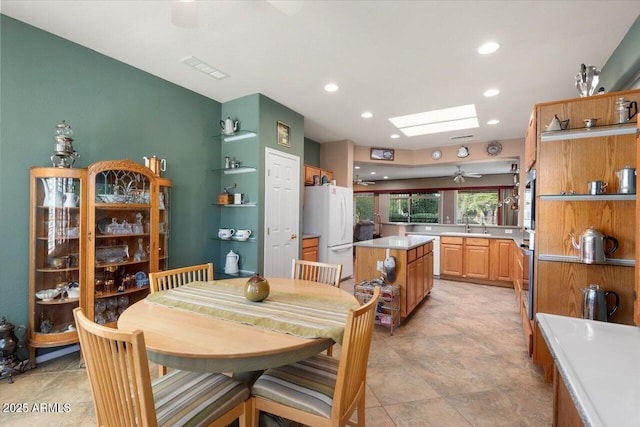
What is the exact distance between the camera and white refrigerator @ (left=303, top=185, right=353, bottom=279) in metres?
5.18

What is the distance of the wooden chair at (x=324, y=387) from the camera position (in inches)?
48.6

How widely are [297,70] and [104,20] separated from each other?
167 cm

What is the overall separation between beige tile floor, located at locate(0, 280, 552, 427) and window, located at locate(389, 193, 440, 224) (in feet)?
22.7

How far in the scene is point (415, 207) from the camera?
33.9 ft

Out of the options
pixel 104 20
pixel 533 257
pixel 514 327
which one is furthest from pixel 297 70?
pixel 514 327

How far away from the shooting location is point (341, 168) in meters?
6.02

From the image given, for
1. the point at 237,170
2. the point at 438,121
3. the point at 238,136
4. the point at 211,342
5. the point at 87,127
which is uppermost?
the point at 438,121

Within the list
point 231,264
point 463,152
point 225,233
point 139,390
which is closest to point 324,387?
point 139,390

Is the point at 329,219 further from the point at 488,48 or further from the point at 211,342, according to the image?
the point at 211,342

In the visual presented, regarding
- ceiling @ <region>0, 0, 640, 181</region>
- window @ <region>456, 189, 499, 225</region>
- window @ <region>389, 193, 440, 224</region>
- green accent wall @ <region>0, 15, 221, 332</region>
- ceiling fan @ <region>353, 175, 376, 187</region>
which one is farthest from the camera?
window @ <region>389, 193, 440, 224</region>

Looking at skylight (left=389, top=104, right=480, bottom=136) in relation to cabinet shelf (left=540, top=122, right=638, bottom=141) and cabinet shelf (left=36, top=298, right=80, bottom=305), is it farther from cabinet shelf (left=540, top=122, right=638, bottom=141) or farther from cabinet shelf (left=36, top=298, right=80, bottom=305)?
cabinet shelf (left=36, top=298, right=80, bottom=305)

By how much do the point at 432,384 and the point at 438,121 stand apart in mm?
3844

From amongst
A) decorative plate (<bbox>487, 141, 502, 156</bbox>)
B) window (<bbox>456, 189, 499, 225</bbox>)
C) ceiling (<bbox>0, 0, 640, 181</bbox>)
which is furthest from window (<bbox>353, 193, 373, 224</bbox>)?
ceiling (<bbox>0, 0, 640, 181</bbox>)

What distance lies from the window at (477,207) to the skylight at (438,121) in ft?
17.3
